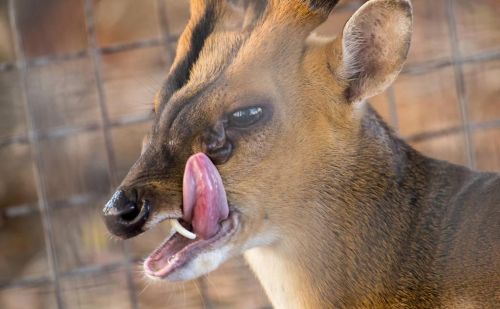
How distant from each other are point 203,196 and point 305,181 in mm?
260

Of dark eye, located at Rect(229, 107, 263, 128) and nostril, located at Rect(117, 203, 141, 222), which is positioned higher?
dark eye, located at Rect(229, 107, 263, 128)

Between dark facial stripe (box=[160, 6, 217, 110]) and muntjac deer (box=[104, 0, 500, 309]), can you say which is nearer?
muntjac deer (box=[104, 0, 500, 309])

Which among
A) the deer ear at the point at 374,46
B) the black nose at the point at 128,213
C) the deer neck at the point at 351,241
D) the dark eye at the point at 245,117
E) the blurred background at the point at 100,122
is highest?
the deer ear at the point at 374,46

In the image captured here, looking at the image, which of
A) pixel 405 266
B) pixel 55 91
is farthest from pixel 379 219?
pixel 55 91

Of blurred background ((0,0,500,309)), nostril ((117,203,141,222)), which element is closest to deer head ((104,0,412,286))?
nostril ((117,203,141,222))

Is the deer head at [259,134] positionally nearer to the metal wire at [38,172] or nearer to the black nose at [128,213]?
the black nose at [128,213]

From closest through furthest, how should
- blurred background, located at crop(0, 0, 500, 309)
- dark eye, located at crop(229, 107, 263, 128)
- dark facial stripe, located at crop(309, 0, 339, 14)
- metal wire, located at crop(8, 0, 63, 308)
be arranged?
dark eye, located at crop(229, 107, 263, 128), dark facial stripe, located at crop(309, 0, 339, 14), metal wire, located at crop(8, 0, 63, 308), blurred background, located at crop(0, 0, 500, 309)

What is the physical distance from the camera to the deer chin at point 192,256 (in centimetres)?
196

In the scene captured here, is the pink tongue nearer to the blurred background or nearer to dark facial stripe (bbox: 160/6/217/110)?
dark facial stripe (bbox: 160/6/217/110)

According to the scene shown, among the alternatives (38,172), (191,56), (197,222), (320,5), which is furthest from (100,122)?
(197,222)

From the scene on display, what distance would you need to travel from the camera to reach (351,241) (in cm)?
209

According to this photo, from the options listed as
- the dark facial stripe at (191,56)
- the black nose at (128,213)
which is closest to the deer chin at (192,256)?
the black nose at (128,213)

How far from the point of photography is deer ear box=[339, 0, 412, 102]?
6.57ft

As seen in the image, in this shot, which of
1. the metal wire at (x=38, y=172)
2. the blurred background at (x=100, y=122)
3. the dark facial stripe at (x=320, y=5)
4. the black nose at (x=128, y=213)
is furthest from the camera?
the blurred background at (x=100, y=122)
